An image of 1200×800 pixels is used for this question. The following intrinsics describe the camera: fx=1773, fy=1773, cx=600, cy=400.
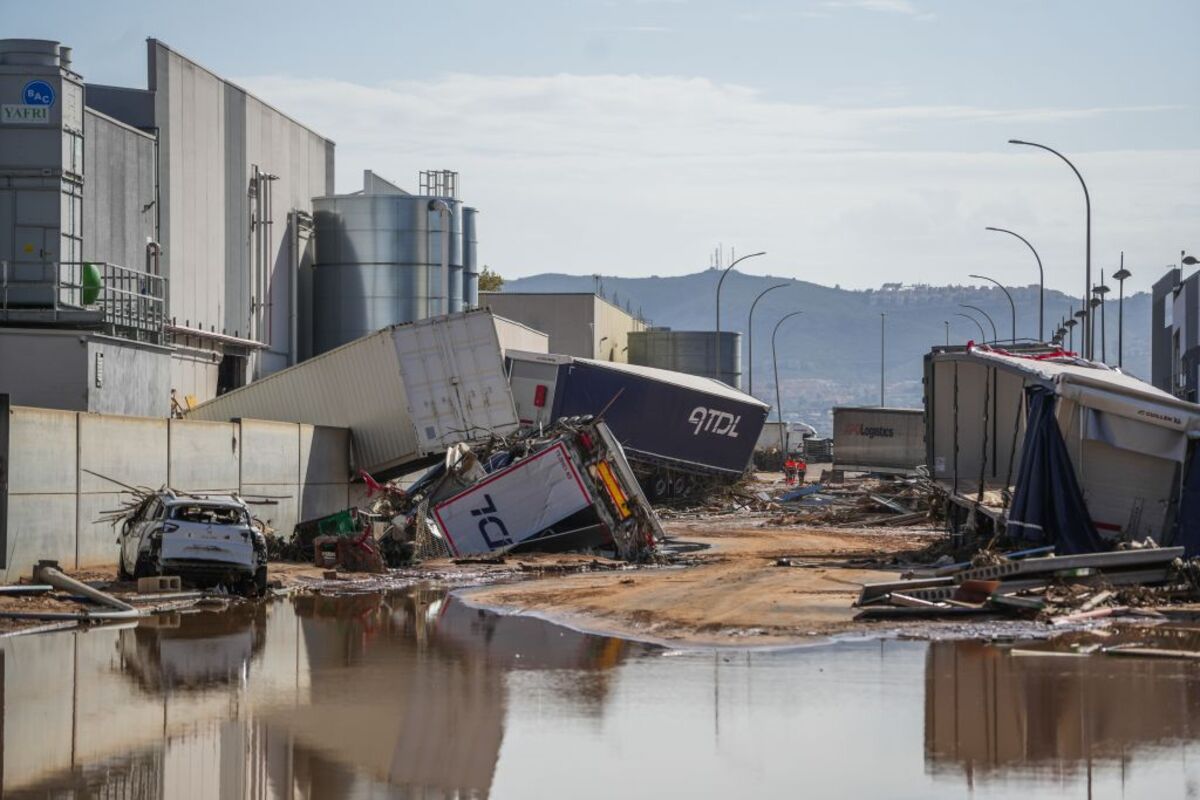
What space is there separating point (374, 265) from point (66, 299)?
22.8m

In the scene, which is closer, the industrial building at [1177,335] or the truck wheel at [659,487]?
the truck wheel at [659,487]

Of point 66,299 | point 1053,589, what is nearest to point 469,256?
point 66,299

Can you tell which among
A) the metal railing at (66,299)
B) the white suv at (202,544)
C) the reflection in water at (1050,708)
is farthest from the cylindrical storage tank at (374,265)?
the reflection in water at (1050,708)

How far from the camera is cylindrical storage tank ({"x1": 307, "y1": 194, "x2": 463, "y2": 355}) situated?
185 feet

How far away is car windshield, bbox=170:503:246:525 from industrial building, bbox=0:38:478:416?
7.37 metres

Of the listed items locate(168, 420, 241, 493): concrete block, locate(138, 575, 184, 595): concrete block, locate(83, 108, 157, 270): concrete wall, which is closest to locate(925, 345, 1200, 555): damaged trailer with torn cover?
locate(138, 575, 184, 595): concrete block

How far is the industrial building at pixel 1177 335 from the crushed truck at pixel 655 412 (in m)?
46.1

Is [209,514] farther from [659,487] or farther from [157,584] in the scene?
[659,487]

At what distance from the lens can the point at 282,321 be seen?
5428 cm

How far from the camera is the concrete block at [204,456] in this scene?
30938 millimetres

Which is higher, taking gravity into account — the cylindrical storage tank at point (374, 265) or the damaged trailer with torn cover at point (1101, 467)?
the cylindrical storage tank at point (374, 265)

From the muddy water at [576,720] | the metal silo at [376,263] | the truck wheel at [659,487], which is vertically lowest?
the muddy water at [576,720]

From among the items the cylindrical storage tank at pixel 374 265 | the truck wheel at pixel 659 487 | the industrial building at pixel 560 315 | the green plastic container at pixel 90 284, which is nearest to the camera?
the green plastic container at pixel 90 284

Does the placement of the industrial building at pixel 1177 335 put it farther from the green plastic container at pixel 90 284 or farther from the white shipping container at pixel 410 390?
the green plastic container at pixel 90 284
